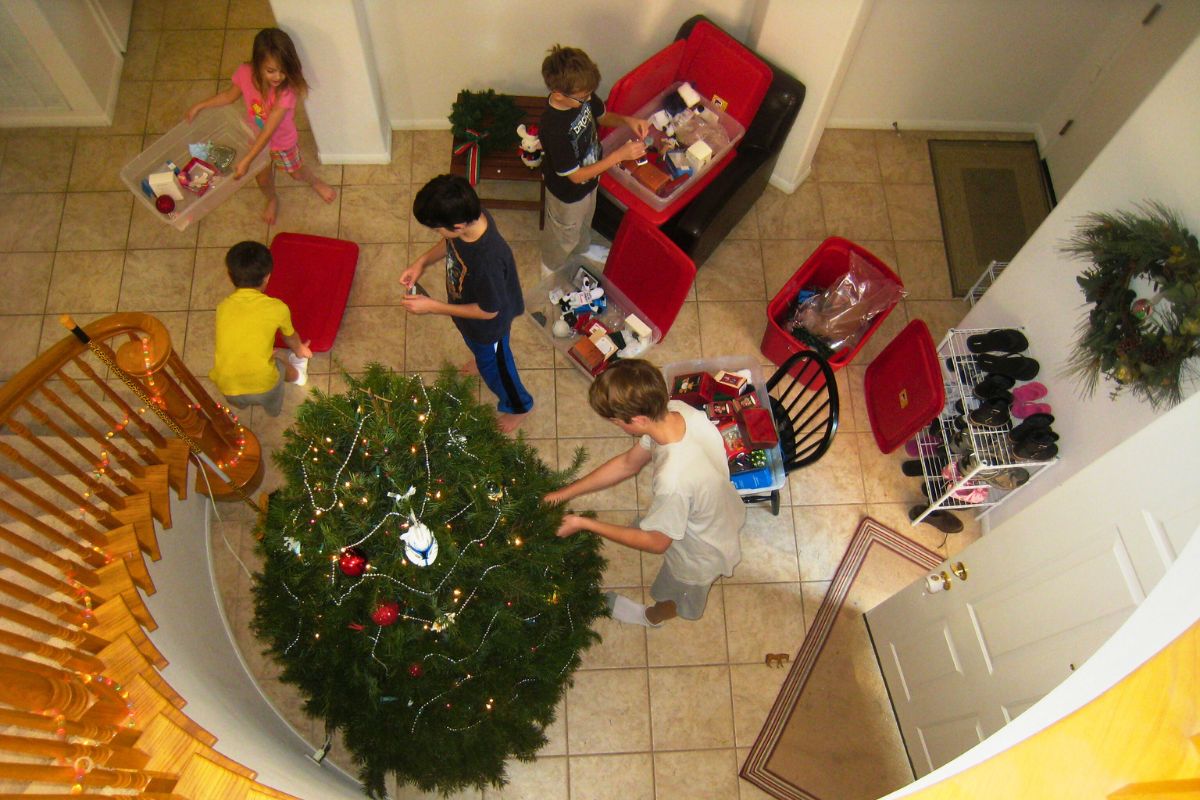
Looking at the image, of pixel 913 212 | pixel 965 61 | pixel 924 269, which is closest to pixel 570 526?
pixel 924 269

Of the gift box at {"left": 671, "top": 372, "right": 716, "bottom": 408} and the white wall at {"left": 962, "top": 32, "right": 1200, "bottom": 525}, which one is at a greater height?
the white wall at {"left": 962, "top": 32, "right": 1200, "bottom": 525}

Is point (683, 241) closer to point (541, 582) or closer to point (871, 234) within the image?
point (871, 234)

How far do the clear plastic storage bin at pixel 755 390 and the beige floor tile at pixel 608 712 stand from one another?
3.91ft

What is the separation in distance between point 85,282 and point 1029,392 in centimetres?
550

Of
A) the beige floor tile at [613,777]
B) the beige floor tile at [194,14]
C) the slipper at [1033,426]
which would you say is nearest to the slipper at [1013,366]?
the slipper at [1033,426]

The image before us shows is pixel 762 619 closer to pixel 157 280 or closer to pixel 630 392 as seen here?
pixel 630 392

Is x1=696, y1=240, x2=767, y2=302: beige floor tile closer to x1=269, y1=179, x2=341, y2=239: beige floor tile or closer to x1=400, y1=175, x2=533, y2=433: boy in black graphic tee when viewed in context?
x1=400, y1=175, x2=533, y2=433: boy in black graphic tee

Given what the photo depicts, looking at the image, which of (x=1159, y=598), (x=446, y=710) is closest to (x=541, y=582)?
(x=446, y=710)

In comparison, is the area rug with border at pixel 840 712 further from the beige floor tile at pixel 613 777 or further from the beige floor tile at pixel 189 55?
the beige floor tile at pixel 189 55

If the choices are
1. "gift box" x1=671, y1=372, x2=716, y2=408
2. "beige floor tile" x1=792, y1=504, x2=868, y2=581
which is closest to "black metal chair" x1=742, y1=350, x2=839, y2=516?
"beige floor tile" x1=792, y1=504, x2=868, y2=581

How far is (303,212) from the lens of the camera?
4.96 meters

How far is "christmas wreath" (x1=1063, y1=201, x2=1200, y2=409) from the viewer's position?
2814mm

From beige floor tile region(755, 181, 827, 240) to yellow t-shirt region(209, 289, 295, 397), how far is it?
312 cm

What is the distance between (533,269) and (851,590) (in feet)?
9.02
